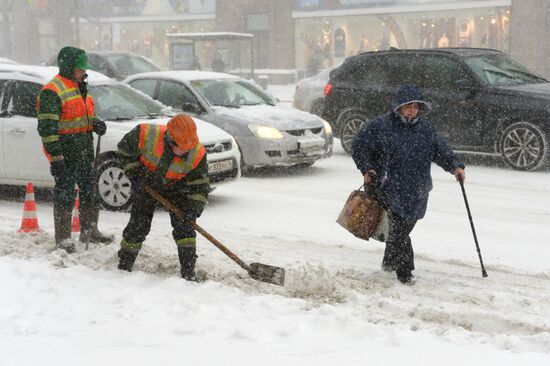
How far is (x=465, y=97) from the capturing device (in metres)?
12.4

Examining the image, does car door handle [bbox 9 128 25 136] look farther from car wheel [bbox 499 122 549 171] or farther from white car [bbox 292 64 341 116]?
white car [bbox 292 64 341 116]

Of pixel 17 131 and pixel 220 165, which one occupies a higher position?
pixel 17 131

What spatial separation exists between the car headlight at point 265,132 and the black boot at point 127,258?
211 inches

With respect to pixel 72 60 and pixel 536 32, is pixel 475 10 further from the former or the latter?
pixel 72 60

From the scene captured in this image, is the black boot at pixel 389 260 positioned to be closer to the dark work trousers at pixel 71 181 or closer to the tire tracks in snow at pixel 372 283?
the tire tracks in snow at pixel 372 283

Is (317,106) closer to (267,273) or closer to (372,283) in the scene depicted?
(372,283)

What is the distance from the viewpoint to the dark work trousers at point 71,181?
711 centimetres

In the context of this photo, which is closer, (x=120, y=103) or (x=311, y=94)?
(x=120, y=103)

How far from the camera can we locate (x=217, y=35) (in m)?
29.4

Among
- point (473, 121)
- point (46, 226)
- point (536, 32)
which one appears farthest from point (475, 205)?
point (536, 32)

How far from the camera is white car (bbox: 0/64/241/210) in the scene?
9.16 meters

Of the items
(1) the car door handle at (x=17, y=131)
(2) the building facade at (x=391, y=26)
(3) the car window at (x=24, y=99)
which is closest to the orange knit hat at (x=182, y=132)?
(1) the car door handle at (x=17, y=131)

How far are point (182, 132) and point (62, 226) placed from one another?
2015mm

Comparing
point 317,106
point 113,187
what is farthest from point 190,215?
point 317,106
